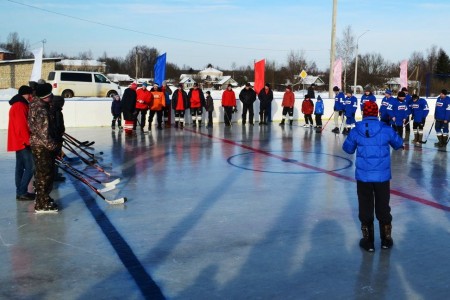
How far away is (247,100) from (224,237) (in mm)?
14761

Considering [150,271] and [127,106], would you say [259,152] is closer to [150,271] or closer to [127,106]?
[127,106]

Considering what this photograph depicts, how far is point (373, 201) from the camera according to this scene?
5.05 meters

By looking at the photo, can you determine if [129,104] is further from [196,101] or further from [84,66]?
[84,66]

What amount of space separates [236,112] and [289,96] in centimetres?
253

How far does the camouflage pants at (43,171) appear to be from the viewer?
6109 millimetres

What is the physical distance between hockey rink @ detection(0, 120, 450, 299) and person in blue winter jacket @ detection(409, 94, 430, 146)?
14.6 ft

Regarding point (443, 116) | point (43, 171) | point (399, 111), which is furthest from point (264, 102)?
point (43, 171)

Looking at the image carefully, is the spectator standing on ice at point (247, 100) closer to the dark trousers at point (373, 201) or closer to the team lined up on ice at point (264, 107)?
the team lined up on ice at point (264, 107)

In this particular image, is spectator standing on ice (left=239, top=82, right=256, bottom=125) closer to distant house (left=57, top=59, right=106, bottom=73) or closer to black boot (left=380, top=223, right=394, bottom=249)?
black boot (left=380, top=223, right=394, bottom=249)

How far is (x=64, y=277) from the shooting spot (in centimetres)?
420

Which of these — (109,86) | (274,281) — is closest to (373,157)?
(274,281)

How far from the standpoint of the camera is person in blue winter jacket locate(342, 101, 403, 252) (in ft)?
16.2

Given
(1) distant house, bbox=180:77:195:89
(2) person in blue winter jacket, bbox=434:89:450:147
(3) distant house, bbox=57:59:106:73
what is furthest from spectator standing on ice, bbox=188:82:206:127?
(3) distant house, bbox=57:59:106:73

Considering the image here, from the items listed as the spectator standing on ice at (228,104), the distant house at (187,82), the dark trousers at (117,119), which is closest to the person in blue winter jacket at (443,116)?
the spectator standing on ice at (228,104)
